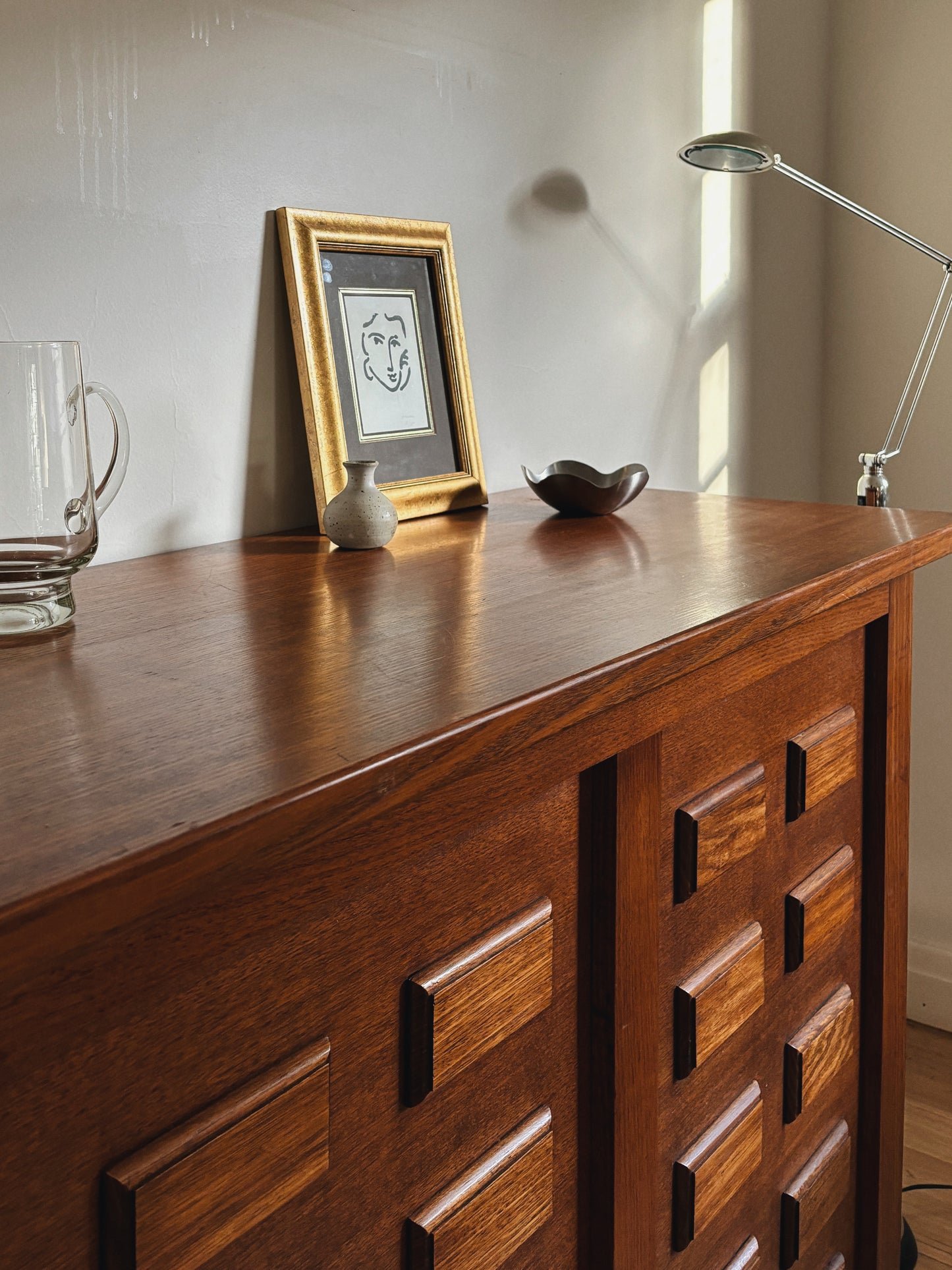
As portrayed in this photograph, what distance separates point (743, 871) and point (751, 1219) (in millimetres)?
325

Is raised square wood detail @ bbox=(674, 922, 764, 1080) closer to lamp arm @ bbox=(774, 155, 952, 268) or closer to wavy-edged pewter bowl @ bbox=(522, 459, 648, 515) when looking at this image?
wavy-edged pewter bowl @ bbox=(522, 459, 648, 515)

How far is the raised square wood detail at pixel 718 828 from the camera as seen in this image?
831 millimetres

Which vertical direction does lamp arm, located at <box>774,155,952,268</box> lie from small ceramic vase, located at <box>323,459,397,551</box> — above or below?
above

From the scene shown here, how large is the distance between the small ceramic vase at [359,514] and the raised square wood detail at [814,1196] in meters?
0.72

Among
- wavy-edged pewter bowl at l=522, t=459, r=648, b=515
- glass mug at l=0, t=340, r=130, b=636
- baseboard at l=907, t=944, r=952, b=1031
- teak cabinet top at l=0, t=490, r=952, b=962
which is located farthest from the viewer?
baseboard at l=907, t=944, r=952, b=1031

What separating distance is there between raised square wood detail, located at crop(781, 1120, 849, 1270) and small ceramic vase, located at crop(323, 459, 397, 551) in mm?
719

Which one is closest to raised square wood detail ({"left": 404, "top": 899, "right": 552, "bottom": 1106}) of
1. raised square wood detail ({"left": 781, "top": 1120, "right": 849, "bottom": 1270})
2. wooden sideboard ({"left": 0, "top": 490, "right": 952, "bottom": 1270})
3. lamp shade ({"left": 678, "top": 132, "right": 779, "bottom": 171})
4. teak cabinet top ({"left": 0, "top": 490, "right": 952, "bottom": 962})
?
wooden sideboard ({"left": 0, "top": 490, "right": 952, "bottom": 1270})

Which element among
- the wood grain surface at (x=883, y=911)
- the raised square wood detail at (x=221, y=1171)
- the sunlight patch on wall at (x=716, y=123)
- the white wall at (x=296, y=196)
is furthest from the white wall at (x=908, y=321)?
the raised square wood detail at (x=221, y=1171)

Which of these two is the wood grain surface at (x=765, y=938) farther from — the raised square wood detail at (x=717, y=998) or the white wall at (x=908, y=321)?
the white wall at (x=908, y=321)

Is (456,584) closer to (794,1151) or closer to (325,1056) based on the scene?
(325,1056)

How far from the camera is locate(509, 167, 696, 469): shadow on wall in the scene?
1.39m

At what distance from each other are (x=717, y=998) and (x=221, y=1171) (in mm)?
490

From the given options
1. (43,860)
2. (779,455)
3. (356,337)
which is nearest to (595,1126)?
(43,860)

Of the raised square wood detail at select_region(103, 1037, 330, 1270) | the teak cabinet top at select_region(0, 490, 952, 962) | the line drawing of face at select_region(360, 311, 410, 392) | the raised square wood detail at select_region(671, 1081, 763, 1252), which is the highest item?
the line drawing of face at select_region(360, 311, 410, 392)
